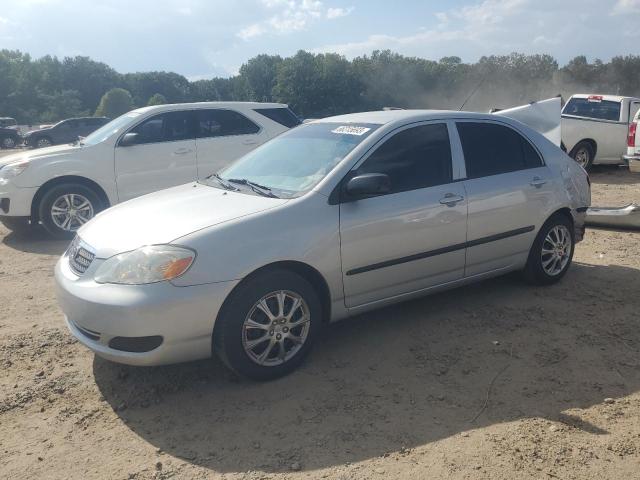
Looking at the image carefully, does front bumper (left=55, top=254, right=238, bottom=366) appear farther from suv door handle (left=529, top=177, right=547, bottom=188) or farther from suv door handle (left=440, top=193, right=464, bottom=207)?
suv door handle (left=529, top=177, right=547, bottom=188)

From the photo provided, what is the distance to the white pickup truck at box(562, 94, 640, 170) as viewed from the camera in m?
12.5

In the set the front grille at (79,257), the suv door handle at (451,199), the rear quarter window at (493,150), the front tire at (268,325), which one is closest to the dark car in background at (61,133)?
the front grille at (79,257)

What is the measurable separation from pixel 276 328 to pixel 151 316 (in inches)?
30.4

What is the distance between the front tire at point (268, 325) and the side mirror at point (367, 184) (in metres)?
0.68

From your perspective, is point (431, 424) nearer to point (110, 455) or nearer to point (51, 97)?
point (110, 455)

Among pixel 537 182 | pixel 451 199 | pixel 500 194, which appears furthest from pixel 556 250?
pixel 451 199

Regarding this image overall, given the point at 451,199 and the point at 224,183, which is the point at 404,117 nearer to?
the point at 451,199

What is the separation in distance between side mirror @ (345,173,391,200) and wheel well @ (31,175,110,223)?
5.01 metres

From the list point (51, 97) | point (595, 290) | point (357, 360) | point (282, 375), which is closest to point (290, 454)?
point (282, 375)

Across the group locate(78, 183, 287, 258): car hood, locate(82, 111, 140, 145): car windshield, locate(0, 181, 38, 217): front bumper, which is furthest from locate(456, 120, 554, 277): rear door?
locate(0, 181, 38, 217): front bumper

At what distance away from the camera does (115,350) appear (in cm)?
324

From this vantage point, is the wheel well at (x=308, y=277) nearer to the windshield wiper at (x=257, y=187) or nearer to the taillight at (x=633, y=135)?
the windshield wiper at (x=257, y=187)

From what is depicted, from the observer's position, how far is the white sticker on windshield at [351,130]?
4148mm

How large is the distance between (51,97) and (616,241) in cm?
8385
